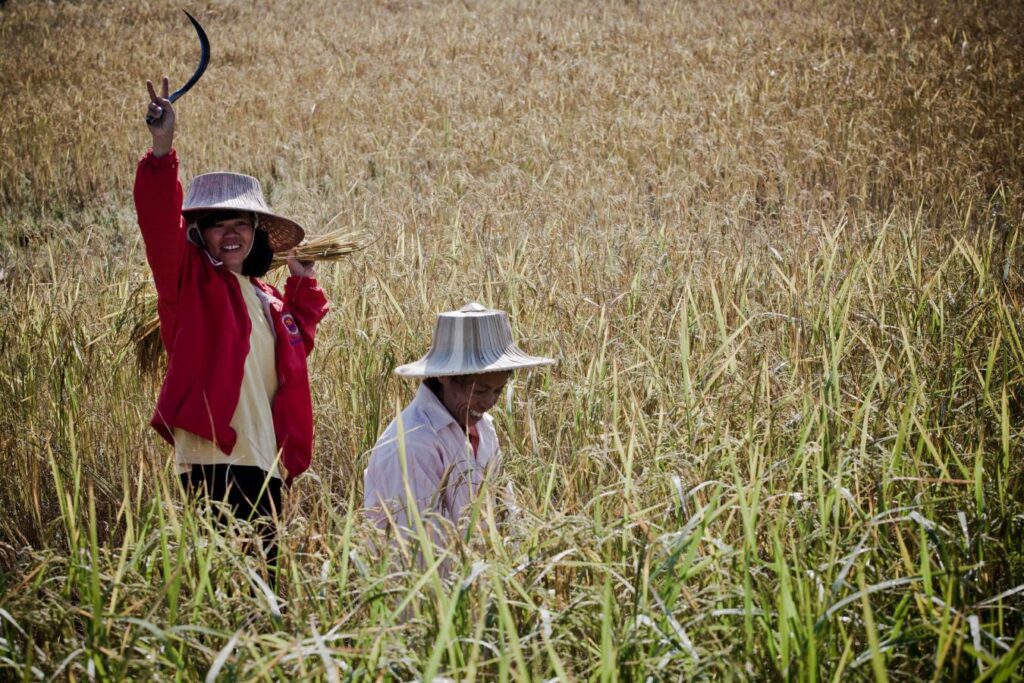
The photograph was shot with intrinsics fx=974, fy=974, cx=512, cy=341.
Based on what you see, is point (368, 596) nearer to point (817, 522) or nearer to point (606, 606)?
point (606, 606)

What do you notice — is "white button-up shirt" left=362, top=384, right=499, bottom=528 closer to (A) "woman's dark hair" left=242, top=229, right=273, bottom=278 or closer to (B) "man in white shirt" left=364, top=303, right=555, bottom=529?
(B) "man in white shirt" left=364, top=303, right=555, bottom=529

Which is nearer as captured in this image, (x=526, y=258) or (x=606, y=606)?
(x=606, y=606)

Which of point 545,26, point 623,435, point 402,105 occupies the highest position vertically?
point 545,26

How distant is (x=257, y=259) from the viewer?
2.82 m

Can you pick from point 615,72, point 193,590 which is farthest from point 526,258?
point 615,72

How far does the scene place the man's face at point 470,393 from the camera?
7.79 ft

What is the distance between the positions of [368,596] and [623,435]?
4.34 feet

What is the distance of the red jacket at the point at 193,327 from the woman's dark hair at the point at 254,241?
5.1 inches

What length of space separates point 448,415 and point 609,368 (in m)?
1.06

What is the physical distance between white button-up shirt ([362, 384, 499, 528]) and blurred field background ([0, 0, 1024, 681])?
0.51ft

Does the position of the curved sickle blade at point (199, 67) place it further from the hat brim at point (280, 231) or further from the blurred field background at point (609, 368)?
the blurred field background at point (609, 368)

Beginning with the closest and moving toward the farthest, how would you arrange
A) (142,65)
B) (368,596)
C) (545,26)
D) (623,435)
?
(368,596) → (623,435) → (142,65) → (545,26)

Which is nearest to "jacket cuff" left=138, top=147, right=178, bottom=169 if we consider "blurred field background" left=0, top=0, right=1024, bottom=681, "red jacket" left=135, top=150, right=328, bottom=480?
"red jacket" left=135, top=150, right=328, bottom=480

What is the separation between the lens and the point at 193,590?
5.97ft
